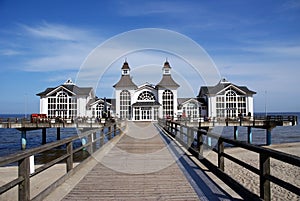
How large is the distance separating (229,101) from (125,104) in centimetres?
1733

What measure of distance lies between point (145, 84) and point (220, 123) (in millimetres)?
21193

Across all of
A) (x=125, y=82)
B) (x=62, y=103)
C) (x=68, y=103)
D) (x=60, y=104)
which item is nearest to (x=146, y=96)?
(x=125, y=82)

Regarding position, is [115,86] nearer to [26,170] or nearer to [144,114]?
[144,114]

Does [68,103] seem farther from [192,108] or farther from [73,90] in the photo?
[192,108]

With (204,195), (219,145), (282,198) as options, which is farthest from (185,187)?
(282,198)

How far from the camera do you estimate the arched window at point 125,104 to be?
54.3 meters

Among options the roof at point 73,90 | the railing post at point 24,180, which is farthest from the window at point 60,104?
the railing post at point 24,180

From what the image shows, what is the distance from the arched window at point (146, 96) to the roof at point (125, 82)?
1835mm

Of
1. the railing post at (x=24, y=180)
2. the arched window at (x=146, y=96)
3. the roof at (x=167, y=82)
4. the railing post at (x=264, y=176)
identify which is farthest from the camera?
the arched window at (x=146, y=96)

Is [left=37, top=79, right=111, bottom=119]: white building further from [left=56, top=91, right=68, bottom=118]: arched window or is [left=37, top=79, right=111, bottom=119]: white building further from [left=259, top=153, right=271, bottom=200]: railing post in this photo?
[left=259, top=153, right=271, bottom=200]: railing post

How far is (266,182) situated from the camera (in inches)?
171

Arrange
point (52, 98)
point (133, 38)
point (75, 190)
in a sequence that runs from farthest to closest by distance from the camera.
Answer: point (52, 98), point (133, 38), point (75, 190)

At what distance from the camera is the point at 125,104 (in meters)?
54.7

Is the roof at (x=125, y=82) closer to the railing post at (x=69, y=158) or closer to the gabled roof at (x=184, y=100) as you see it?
the gabled roof at (x=184, y=100)
